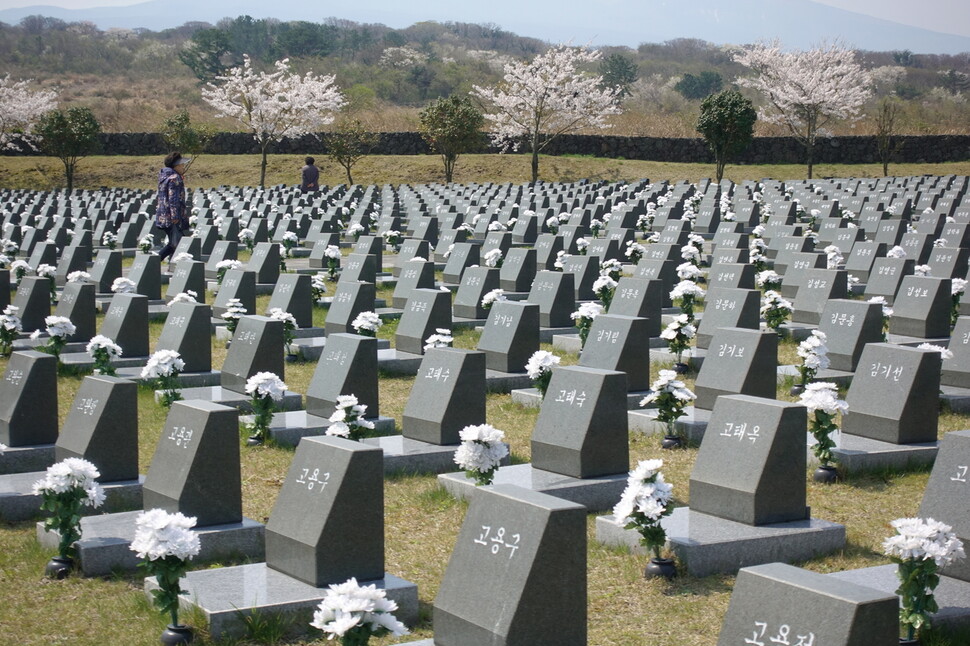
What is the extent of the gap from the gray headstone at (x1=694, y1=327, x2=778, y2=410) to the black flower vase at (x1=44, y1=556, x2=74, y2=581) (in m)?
4.82

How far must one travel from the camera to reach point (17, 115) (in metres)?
52.3

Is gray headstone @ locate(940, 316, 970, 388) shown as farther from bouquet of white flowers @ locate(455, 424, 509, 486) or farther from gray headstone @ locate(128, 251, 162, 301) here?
gray headstone @ locate(128, 251, 162, 301)

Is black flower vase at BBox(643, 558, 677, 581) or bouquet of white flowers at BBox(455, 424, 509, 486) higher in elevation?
bouquet of white flowers at BBox(455, 424, 509, 486)

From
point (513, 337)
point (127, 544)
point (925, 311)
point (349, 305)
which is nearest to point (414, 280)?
point (349, 305)

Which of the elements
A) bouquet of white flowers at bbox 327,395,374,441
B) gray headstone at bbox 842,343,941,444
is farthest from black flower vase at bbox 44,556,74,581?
gray headstone at bbox 842,343,941,444

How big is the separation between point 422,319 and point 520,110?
37762mm

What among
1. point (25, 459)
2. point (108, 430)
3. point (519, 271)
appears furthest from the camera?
point (519, 271)

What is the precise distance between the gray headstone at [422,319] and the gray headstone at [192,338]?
2037 mm

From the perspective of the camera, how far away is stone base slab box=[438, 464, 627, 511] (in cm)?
700

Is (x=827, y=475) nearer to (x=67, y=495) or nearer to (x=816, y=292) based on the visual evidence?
(x=67, y=495)

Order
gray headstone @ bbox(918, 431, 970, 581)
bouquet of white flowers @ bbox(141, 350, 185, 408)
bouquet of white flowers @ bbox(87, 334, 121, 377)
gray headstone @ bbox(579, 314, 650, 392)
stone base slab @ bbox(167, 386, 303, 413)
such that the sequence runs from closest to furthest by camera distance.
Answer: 1. gray headstone @ bbox(918, 431, 970, 581)
2. bouquet of white flowers @ bbox(141, 350, 185, 408)
3. gray headstone @ bbox(579, 314, 650, 392)
4. stone base slab @ bbox(167, 386, 303, 413)
5. bouquet of white flowers @ bbox(87, 334, 121, 377)

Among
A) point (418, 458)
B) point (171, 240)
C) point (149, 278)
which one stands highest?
point (171, 240)

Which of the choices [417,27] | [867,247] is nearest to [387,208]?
[867,247]

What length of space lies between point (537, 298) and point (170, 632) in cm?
881
